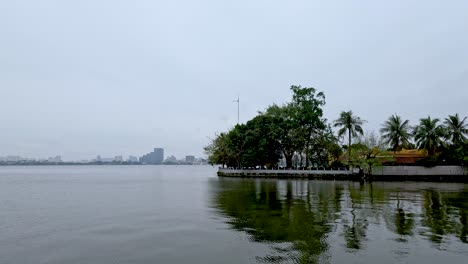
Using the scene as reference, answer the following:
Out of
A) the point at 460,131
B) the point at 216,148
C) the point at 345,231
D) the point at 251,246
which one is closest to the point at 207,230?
the point at 251,246

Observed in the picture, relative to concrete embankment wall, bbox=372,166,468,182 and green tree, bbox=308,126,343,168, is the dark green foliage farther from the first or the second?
concrete embankment wall, bbox=372,166,468,182

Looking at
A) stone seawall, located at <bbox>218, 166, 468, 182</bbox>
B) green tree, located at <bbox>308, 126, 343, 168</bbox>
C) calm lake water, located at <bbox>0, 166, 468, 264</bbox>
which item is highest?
green tree, located at <bbox>308, 126, 343, 168</bbox>

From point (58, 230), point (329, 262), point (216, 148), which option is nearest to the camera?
point (329, 262)

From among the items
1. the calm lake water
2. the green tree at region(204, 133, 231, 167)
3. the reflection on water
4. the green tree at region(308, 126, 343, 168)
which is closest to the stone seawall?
the green tree at region(308, 126, 343, 168)

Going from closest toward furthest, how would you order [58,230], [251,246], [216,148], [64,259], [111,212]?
[64,259] → [251,246] → [58,230] → [111,212] → [216,148]

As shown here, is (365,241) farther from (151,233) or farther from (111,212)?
(111,212)

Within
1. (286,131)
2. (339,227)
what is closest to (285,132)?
(286,131)

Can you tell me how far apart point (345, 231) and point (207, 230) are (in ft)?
19.0

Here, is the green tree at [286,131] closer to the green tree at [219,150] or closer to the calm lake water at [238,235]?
the green tree at [219,150]

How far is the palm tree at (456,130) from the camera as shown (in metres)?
60.7

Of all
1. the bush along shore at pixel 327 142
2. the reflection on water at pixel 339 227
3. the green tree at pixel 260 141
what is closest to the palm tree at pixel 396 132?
the bush along shore at pixel 327 142

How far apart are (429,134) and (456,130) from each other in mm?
4333

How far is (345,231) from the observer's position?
49.4 feet

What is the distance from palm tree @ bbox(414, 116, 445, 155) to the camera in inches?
2403
